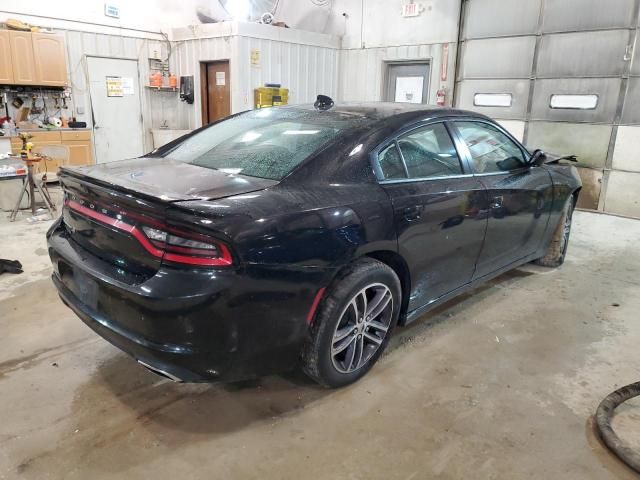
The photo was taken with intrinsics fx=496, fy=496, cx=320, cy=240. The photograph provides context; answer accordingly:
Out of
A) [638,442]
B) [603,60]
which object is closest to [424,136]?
[638,442]

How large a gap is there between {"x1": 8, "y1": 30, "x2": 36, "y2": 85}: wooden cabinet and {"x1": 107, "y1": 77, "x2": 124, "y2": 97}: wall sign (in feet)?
4.34

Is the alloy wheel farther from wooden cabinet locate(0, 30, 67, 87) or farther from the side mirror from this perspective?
wooden cabinet locate(0, 30, 67, 87)

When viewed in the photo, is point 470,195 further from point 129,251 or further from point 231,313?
point 129,251

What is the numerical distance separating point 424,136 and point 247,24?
237 inches

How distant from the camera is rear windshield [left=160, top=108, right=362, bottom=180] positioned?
2.26 m

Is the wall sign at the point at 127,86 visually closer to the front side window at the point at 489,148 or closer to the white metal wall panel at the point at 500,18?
the white metal wall panel at the point at 500,18

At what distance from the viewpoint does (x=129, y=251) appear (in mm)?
1869

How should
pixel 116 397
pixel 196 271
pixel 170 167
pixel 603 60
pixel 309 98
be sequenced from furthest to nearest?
1. pixel 309 98
2. pixel 603 60
3. pixel 170 167
4. pixel 116 397
5. pixel 196 271

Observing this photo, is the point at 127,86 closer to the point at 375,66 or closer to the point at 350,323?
the point at 375,66

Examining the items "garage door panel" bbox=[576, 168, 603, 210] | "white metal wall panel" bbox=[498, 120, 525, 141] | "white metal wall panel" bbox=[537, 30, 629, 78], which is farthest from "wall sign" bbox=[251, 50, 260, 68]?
"garage door panel" bbox=[576, 168, 603, 210]

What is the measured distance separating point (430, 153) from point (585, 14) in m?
5.37

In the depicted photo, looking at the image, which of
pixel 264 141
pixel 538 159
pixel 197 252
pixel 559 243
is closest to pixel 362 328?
pixel 197 252

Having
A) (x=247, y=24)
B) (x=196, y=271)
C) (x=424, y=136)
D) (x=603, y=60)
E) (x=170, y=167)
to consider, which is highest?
(x=247, y=24)

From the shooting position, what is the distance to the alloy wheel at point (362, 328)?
7.34 feet
